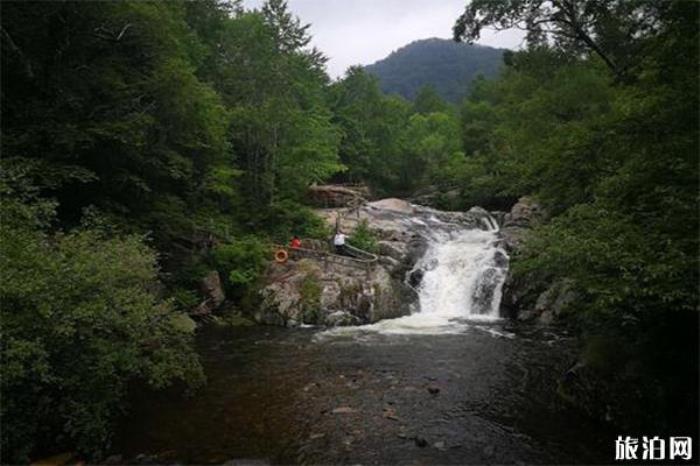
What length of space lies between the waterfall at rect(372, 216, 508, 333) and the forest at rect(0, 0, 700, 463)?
101 inches

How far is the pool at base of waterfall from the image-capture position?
7.82m

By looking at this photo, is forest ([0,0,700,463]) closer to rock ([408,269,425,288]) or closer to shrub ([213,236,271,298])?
shrub ([213,236,271,298])

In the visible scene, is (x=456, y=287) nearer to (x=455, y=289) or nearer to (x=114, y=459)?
(x=455, y=289)

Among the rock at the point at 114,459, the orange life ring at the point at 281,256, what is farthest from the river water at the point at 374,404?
the orange life ring at the point at 281,256

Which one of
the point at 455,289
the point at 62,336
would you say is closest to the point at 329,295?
the point at 455,289

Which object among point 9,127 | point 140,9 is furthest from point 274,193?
point 9,127

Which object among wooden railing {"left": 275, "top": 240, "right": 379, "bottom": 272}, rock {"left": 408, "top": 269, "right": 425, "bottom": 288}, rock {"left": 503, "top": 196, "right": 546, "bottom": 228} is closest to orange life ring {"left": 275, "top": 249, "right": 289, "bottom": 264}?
wooden railing {"left": 275, "top": 240, "right": 379, "bottom": 272}

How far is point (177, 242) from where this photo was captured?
21188 millimetres

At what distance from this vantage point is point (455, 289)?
2173 cm

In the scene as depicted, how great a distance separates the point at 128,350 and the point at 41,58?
12639 mm

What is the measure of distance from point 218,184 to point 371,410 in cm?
1587

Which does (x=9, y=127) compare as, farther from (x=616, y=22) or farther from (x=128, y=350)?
(x=616, y=22)

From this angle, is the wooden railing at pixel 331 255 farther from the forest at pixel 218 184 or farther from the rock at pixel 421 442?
the rock at pixel 421 442

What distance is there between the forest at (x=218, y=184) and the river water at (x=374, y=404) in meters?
0.98
